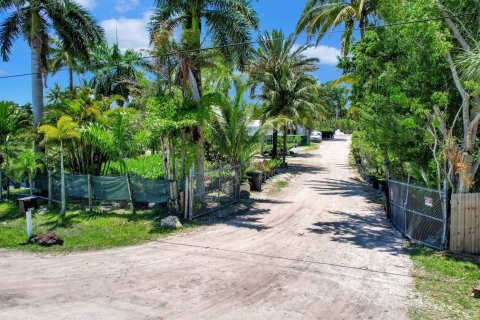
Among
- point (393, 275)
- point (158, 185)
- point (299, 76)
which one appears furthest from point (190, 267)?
point (299, 76)

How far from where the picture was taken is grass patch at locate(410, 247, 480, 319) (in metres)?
6.78

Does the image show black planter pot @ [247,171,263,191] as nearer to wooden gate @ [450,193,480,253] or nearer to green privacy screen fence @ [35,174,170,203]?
green privacy screen fence @ [35,174,170,203]

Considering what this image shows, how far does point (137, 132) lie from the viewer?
15570 mm

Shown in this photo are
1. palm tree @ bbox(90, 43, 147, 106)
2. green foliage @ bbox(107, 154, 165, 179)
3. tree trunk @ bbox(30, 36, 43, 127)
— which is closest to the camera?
tree trunk @ bbox(30, 36, 43, 127)

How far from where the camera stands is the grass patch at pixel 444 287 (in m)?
6.78

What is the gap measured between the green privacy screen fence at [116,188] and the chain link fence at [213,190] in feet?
3.57

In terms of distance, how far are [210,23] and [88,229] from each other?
8.93m

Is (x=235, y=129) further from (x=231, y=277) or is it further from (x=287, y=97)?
(x=287, y=97)

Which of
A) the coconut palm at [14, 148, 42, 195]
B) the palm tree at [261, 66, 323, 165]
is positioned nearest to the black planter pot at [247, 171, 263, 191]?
the palm tree at [261, 66, 323, 165]

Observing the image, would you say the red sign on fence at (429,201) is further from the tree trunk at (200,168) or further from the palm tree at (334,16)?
the palm tree at (334,16)

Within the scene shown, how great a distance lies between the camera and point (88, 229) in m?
13.2

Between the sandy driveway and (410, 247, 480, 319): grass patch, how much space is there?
310mm

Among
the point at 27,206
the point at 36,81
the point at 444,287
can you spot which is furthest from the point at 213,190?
the point at 36,81

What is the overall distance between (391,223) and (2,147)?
1843 centimetres
